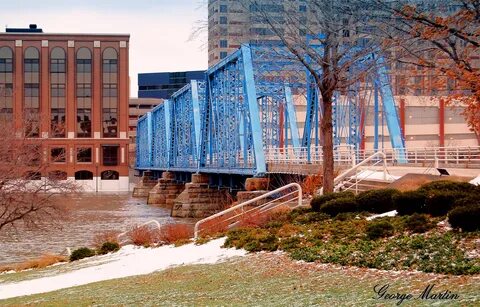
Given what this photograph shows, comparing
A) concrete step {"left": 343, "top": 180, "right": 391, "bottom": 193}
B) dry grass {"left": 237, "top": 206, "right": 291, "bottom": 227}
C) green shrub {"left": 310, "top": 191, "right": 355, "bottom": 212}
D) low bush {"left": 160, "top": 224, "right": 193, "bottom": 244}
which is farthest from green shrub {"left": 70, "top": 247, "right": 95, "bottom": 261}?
concrete step {"left": 343, "top": 180, "right": 391, "bottom": 193}

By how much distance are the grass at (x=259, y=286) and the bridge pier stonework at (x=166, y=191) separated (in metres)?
72.8

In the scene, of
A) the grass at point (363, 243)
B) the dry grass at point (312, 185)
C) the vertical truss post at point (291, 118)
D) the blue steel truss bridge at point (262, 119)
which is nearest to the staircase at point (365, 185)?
the blue steel truss bridge at point (262, 119)

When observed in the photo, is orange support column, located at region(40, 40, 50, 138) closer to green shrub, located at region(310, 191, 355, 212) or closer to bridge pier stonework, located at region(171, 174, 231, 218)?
bridge pier stonework, located at region(171, 174, 231, 218)

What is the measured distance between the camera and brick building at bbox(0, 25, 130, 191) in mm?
118938

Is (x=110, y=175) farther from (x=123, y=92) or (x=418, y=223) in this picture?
(x=418, y=223)

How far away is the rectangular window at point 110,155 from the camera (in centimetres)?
12025

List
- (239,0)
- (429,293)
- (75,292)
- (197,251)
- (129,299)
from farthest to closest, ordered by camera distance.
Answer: (239,0), (197,251), (75,292), (129,299), (429,293)

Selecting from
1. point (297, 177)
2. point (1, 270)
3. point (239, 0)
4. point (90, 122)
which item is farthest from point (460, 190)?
point (90, 122)

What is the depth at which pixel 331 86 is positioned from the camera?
2556 cm

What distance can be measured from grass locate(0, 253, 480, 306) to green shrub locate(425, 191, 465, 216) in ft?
11.4

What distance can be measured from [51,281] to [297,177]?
23959 millimetres

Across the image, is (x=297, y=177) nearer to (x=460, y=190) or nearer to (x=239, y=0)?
(x=239, y=0)

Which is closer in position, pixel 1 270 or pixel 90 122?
pixel 1 270

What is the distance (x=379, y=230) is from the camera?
17156 millimetres
